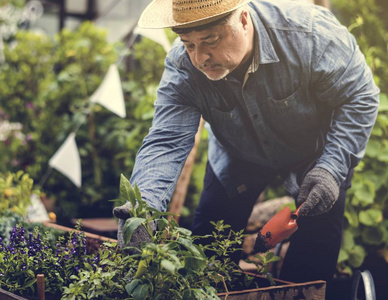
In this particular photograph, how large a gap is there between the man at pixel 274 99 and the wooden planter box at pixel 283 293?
11.9 inches

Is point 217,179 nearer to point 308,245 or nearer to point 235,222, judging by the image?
point 235,222

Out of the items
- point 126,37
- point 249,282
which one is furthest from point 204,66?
point 126,37

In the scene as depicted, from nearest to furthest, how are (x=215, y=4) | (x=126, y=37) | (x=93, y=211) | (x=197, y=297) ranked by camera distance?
(x=197, y=297)
(x=215, y=4)
(x=93, y=211)
(x=126, y=37)

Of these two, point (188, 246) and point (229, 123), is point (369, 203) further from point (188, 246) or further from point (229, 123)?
point (188, 246)

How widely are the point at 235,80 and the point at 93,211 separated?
10.1 ft

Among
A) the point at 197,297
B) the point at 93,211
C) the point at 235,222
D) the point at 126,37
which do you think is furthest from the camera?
the point at 126,37

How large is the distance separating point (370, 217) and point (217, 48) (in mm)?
1862

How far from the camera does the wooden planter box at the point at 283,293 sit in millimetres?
2061

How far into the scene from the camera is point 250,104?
2639 mm

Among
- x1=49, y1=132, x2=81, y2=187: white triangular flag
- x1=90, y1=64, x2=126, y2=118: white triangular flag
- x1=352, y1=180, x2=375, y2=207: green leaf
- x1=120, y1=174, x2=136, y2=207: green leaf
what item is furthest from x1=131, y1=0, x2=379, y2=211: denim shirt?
x1=49, y1=132, x2=81, y2=187: white triangular flag

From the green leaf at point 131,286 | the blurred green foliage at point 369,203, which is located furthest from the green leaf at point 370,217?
the green leaf at point 131,286

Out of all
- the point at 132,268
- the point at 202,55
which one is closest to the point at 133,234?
the point at 132,268

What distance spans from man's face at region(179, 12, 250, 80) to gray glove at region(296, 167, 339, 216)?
0.51m

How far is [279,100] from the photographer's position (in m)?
2.63
